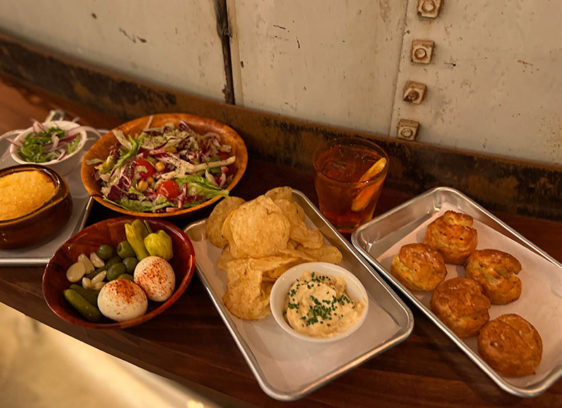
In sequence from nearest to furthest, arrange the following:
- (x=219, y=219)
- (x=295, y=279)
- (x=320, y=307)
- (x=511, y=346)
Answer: (x=511, y=346), (x=320, y=307), (x=295, y=279), (x=219, y=219)

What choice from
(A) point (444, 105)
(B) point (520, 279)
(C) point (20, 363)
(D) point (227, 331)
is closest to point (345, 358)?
(D) point (227, 331)

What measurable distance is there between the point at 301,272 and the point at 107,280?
0.67 m

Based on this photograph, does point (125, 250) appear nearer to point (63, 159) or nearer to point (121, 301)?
point (121, 301)

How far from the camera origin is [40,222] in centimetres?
168

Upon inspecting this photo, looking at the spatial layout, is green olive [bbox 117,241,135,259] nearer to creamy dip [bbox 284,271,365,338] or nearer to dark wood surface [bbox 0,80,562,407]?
dark wood surface [bbox 0,80,562,407]

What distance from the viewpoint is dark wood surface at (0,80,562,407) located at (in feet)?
4.38

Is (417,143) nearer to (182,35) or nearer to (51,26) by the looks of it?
(182,35)

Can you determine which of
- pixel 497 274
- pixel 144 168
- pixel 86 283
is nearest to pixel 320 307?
pixel 497 274

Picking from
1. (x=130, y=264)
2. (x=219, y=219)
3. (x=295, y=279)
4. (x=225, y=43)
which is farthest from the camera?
(x=225, y=43)

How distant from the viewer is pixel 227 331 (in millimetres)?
1521

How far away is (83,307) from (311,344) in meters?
0.73

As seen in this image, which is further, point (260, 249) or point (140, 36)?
point (140, 36)

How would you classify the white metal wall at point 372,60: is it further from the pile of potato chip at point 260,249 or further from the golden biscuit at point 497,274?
the pile of potato chip at point 260,249

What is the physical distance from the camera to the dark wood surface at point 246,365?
1.33 meters
